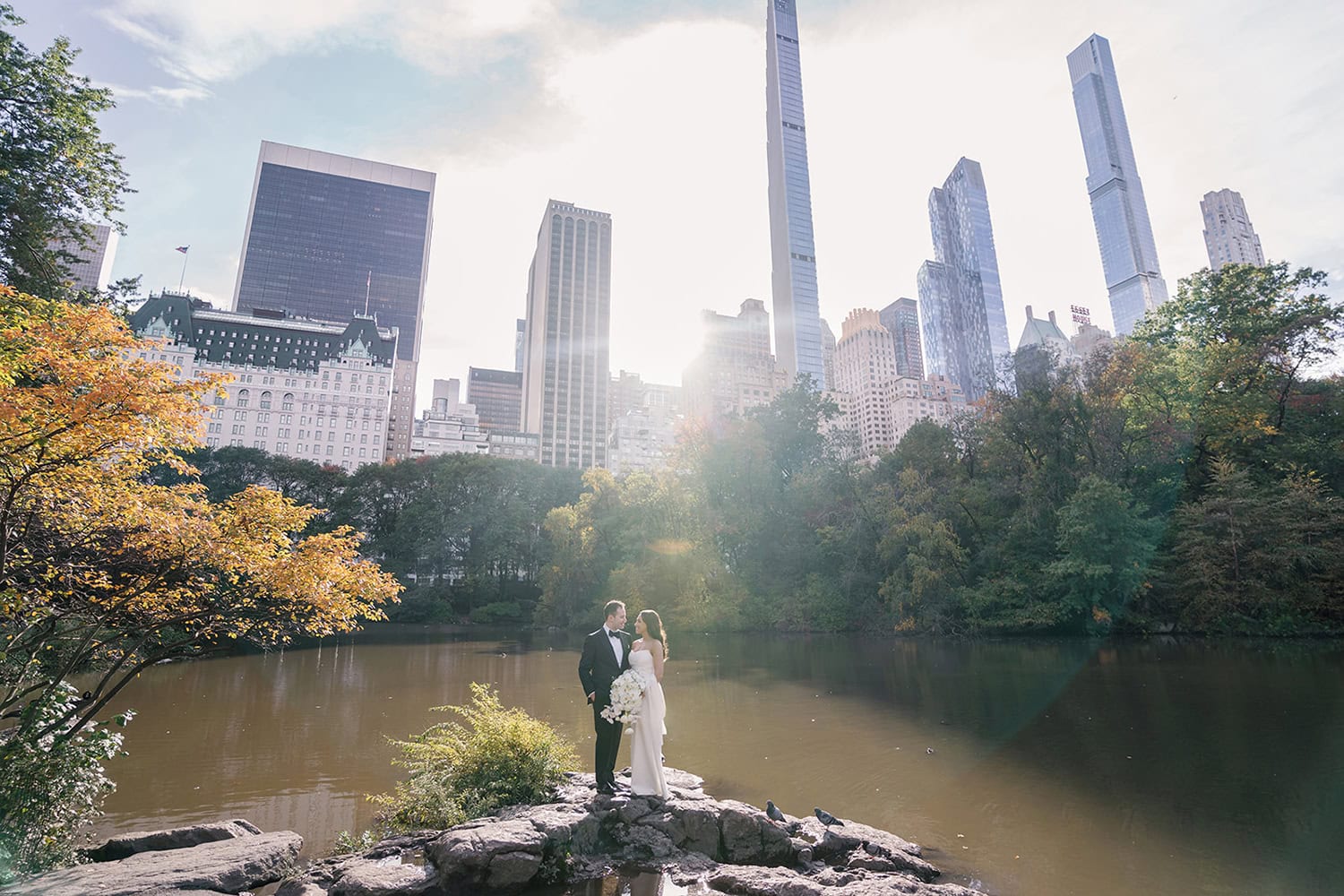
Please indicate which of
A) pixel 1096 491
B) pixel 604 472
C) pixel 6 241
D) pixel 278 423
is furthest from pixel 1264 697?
pixel 278 423

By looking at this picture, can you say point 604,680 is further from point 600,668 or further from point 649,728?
point 649,728

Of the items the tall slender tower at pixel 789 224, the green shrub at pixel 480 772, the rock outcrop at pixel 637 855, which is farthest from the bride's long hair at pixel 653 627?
the tall slender tower at pixel 789 224

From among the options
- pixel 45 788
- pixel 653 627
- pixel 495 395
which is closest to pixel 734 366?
pixel 495 395

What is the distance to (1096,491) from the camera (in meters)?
23.0

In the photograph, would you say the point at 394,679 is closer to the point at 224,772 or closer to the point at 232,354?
the point at 224,772

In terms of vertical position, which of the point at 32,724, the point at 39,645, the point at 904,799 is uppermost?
the point at 39,645

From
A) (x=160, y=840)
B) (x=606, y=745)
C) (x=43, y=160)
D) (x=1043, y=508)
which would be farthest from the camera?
(x=1043, y=508)

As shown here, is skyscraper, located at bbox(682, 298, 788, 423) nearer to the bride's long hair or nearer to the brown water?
the brown water

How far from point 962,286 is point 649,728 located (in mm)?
202337

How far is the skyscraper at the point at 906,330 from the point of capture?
181125mm

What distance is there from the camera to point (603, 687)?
633 centimetres

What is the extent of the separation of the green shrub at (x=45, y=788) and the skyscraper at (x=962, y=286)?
599 feet

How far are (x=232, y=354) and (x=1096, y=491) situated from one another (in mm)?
100785

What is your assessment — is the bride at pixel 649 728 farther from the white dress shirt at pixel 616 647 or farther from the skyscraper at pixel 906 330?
the skyscraper at pixel 906 330
